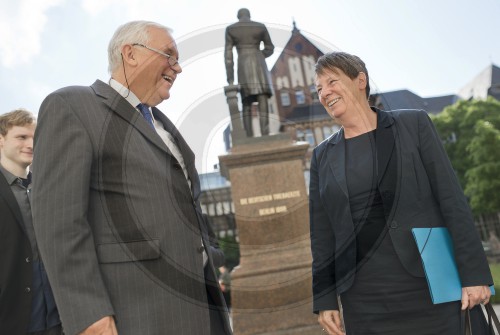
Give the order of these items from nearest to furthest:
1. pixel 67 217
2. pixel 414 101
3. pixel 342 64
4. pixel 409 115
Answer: pixel 67 217 < pixel 409 115 < pixel 342 64 < pixel 414 101

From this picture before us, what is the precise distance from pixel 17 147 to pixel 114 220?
1.31 m

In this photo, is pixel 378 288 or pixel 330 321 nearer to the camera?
pixel 378 288

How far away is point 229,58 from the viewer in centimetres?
721

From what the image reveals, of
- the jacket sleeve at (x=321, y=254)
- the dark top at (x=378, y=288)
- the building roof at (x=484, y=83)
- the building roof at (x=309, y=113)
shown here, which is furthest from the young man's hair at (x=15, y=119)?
the building roof at (x=484, y=83)

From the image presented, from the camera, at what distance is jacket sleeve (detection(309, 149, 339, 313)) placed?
7.59ft

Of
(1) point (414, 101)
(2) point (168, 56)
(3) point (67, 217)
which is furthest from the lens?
(1) point (414, 101)

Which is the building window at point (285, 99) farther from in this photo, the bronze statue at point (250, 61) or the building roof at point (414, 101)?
the bronze statue at point (250, 61)

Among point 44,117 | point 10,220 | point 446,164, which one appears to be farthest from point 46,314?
point 446,164

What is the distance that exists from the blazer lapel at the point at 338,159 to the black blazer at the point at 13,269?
162 centimetres

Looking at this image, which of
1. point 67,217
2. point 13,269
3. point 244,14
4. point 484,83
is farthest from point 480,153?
point 67,217

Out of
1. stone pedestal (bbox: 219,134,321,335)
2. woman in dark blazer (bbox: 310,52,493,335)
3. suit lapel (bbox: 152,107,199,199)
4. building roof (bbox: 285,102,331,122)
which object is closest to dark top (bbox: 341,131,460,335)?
woman in dark blazer (bbox: 310,52,493,335)

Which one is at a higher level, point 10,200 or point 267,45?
point 267,45

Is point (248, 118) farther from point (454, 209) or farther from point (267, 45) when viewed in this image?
point (454, 209)

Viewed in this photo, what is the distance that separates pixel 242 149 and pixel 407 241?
169 inches
